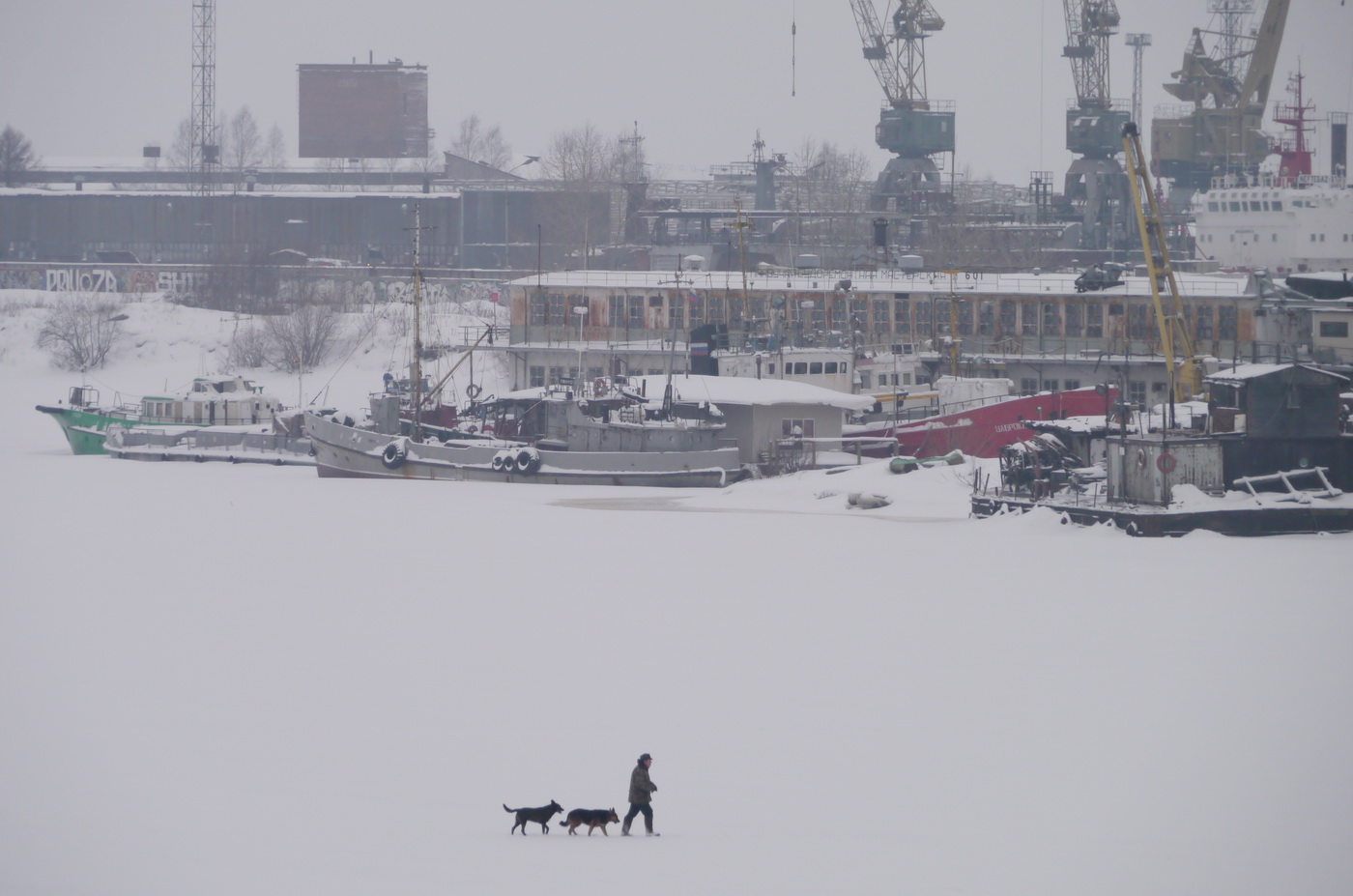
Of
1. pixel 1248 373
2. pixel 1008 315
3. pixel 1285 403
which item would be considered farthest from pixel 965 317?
pixel 1285 403

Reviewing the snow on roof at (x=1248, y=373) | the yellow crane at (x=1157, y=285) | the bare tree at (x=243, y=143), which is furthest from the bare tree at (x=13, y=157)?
the snow on roof at (x=1248, y=373)

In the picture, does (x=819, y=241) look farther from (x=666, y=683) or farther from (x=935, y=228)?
(x=666, y=683)

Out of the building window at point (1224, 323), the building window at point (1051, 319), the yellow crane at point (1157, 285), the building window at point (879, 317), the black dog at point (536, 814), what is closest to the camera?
the black dog at point (536, 814)

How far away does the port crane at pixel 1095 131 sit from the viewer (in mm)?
78375

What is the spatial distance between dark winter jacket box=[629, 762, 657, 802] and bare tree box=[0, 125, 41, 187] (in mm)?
92125

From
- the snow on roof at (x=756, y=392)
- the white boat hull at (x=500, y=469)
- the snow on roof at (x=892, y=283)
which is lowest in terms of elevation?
the white boat hull at (x=500, y=469)

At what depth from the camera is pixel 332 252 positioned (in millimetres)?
86062

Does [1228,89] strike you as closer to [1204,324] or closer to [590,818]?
[1204,324]

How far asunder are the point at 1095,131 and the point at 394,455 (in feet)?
169

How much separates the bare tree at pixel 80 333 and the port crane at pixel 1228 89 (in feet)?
180

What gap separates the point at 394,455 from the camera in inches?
1563

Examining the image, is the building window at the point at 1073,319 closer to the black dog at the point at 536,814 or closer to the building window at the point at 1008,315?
the building window at the point at 1008,315

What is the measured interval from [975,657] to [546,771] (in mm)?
6587

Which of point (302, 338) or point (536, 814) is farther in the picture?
point (302, 338)
